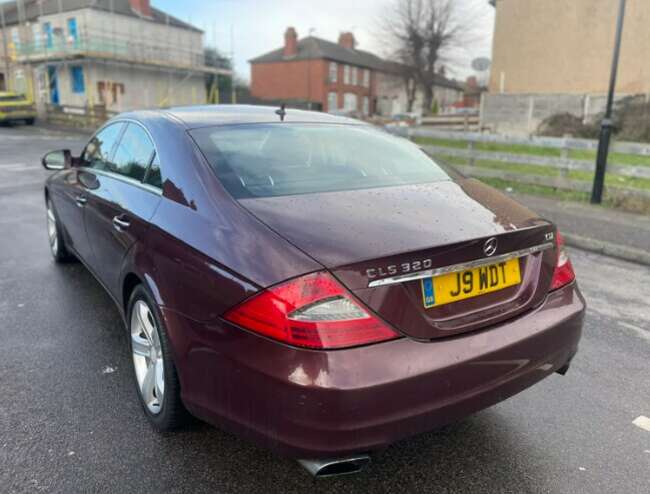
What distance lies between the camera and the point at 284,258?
2.01m

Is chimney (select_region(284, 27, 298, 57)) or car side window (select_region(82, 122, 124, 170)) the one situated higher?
chimney (select_region(284, 27, 298, 57))

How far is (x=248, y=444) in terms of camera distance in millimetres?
2664

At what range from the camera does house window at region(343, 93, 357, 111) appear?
5775cm

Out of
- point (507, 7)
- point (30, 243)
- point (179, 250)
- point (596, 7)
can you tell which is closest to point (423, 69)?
point (507, 7)

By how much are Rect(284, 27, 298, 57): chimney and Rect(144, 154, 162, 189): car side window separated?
56.0 metres

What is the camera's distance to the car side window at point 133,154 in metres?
3.14

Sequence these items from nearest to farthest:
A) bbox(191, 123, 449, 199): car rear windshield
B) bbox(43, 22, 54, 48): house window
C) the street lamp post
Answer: bbox(191, 123, 449, 199): car rear windshield, the street lamp post, bbox(43, 22, 54, 48): house window

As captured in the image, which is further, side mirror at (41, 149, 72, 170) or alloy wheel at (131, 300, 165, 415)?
side mirror at (41, 149, 72, 170)

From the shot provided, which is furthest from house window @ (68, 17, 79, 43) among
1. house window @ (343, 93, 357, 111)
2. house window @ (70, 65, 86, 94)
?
house window @ (343, 93, 357, 111)

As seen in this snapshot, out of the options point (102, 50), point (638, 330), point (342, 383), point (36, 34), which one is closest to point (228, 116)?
point (342, 383)

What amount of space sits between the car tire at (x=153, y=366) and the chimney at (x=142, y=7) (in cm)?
4200

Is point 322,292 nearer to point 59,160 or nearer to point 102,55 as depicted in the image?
point 59,160

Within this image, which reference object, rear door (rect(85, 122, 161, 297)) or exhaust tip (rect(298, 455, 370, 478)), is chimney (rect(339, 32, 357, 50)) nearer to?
rear door (rect(85, 122, 161, 297))

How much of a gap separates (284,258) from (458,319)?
74 centimetres
